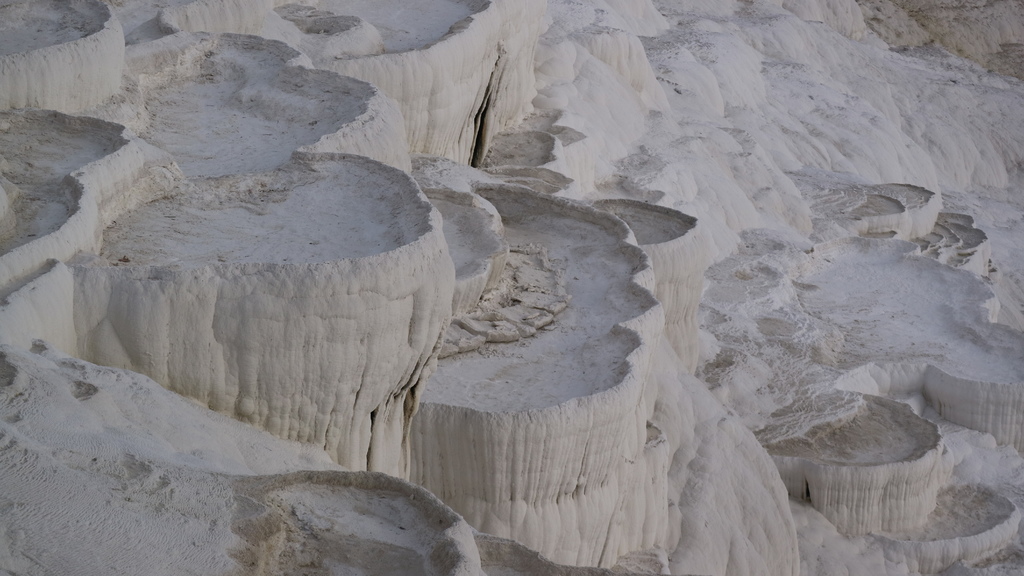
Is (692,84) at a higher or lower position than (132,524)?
lower

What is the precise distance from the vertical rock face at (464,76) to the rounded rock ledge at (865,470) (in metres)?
3.63

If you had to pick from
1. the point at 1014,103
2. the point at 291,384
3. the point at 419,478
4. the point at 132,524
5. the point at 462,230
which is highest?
the point at 132,524

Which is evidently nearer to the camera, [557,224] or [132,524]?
[132,524]

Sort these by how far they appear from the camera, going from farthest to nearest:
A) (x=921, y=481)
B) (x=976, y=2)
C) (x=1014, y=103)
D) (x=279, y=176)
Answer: (x=976, y=2)
(x=1014, y=103)
(x=921, y=481)
(x=279, y=176)

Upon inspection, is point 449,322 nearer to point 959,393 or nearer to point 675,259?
point 675,259

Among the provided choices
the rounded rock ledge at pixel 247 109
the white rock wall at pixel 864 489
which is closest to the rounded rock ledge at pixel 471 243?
the rounded rock ledge at pixel 247 109

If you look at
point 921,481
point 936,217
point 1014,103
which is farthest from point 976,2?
point 921,481

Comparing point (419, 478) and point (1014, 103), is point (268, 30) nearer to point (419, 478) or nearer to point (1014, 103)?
point (419, 478)

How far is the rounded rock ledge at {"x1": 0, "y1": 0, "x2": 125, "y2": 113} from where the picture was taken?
19.3 feet

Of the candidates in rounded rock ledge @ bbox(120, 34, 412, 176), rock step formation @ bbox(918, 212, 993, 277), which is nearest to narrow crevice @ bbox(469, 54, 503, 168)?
rounded rock ledge @ bbox(120, 34, 412, 176)

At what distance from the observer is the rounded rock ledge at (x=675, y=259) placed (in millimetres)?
8836

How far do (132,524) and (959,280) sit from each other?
11.9 m

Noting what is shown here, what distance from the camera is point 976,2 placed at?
2616cm

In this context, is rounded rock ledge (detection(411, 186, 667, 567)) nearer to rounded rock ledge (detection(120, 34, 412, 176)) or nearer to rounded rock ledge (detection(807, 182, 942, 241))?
rounded rock ledge (detection(120, 34, 412, 176))
